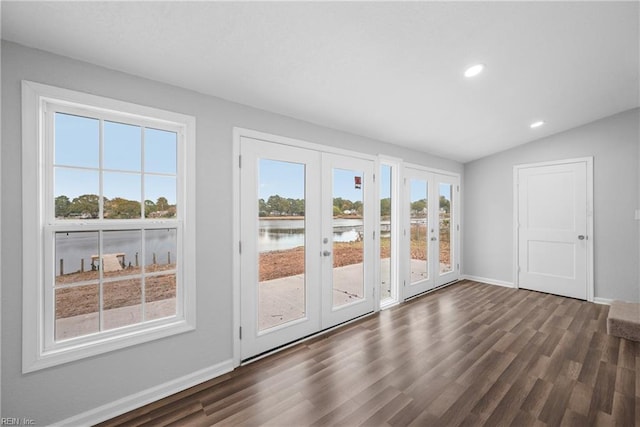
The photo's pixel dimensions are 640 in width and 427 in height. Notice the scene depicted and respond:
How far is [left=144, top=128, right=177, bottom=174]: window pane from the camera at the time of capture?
2.07 metres

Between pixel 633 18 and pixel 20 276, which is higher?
pixel 633 18

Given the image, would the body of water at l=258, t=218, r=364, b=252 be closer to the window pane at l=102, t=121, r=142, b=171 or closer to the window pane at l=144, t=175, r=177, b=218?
the window pane at l=144, t=175, r=177, b=218

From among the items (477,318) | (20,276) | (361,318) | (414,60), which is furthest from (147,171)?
(477,318)

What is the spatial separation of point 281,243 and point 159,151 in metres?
1.38

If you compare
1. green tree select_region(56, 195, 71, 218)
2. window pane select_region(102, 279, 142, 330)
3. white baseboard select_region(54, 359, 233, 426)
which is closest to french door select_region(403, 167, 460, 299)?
white baseboard select_region(54, 359, 233, 426)

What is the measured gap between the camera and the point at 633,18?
198cm

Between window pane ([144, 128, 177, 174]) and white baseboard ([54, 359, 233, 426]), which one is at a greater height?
window pane ([144, 128, 177, 174])

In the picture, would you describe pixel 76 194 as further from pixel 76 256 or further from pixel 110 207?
pixel 76 256

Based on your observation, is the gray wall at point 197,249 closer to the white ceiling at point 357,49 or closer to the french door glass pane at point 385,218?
the white ceiling at point 357,49

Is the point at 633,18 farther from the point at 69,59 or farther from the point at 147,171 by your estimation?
the point at 69,59

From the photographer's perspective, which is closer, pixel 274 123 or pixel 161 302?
pixel 161 302

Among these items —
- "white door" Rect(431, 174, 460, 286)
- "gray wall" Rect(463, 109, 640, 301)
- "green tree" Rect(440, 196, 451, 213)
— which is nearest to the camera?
"gray wall" Rect(463, 109, 640, 301)

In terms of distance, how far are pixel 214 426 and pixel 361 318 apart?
→ 2.19 meters

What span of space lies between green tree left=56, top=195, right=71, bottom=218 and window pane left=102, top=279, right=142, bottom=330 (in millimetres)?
546
